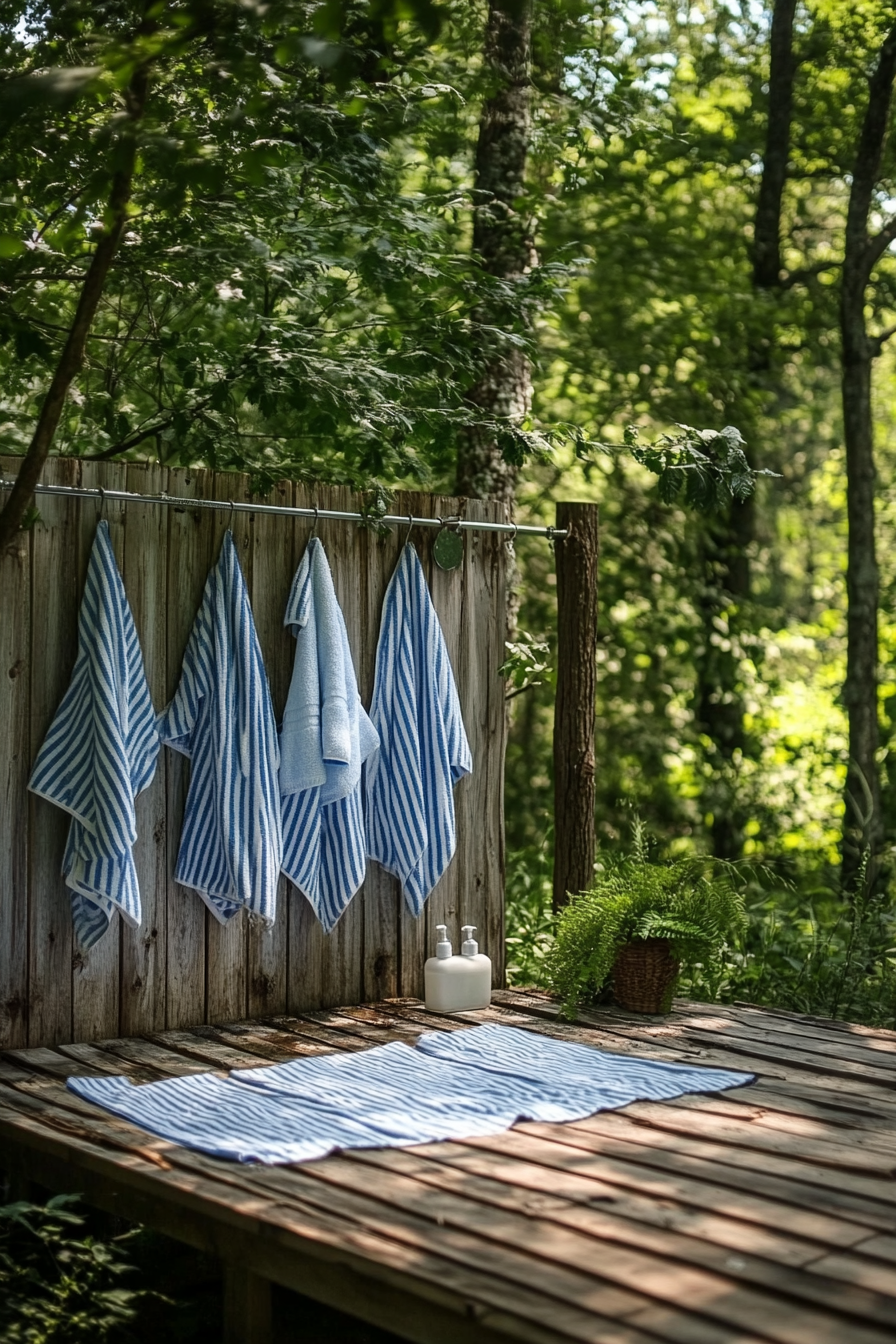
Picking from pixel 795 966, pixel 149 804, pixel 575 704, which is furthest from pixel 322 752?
pixel 795 966

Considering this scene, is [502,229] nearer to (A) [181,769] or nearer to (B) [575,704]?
(B) [575,704]

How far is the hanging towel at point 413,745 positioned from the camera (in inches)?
159

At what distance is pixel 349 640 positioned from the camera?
4082 millimetres

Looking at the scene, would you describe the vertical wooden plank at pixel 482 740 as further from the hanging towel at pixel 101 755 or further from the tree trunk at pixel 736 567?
the tree trunk at pixel 736 567

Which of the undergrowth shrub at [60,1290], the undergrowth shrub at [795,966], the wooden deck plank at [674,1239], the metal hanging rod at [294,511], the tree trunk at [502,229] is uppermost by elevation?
the tree trunk at [502,229]

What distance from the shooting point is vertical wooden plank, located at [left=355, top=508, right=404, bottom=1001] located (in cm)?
411

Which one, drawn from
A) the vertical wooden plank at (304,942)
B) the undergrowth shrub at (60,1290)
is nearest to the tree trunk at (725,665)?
the vertical wooden plank at (304,942)

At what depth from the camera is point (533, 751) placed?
802 centimetres

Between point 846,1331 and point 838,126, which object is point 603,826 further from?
point 846,1331

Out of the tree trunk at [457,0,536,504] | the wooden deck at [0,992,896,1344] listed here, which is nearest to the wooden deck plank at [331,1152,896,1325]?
the wooden deck at [0,992,896,1344]

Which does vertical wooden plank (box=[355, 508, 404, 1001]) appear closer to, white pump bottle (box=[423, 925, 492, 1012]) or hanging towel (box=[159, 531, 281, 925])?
white pump bottle (box=[423, 925, 492, 1012])

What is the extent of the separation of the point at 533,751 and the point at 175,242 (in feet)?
14.7

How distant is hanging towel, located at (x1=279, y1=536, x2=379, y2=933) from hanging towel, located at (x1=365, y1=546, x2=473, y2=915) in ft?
0.39

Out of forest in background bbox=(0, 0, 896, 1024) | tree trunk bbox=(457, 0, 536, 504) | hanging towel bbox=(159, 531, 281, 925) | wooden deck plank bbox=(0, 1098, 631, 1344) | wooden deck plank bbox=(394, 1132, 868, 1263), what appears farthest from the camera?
tree trunk bbox=(457, 0, 536, 504)
